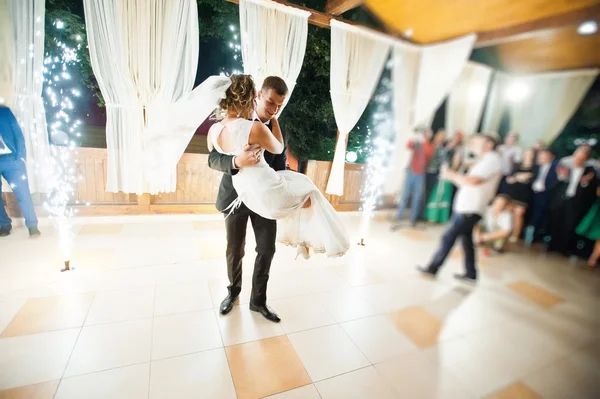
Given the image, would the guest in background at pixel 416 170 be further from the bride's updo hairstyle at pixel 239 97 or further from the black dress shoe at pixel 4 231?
the black dress shoe at pixel 4 231

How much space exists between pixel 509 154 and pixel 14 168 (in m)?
3.29

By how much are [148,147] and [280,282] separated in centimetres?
129

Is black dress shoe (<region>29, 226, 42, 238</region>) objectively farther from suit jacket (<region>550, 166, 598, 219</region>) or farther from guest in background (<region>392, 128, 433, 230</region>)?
suit jacket (<region>550, 166, 598, 219</region>)

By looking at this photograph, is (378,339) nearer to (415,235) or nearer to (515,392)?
(515,392)

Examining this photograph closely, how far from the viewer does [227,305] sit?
1552 mm

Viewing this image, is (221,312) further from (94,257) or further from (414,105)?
(414,105)

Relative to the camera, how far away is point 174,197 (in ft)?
9.95

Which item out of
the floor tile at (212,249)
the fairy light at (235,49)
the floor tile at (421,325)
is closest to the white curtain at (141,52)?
the fairy light at (235,49)

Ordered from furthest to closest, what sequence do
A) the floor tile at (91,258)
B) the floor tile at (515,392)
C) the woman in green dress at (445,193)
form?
the floor tile at (91,258), the floor tile at (515,392), the woman in green dress at (445,193)

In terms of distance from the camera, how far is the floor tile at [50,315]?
1319 mm

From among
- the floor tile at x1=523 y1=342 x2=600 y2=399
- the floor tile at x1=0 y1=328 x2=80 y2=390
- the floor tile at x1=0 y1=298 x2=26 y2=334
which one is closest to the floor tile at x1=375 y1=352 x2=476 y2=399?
the floor tile at x1=523 y1=342 x2=600 y2=399

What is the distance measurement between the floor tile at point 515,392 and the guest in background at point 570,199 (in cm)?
61

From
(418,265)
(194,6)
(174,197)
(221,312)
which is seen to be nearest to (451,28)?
(418,265)

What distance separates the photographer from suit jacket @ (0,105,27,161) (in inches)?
78.2
